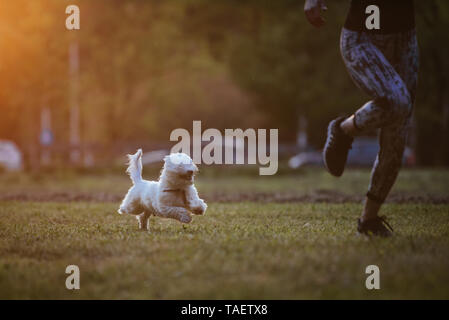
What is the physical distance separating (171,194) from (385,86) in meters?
2.47

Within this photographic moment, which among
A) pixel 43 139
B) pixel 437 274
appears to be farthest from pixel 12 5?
pixel 437 274

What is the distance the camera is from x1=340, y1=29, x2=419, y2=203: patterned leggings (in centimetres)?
514

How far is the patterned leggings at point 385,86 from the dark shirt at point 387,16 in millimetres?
52

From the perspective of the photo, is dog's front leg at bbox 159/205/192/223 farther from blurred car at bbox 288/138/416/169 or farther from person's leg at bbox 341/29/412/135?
blurred car at bbox 288/138/416/169

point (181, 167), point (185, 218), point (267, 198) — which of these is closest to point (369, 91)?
point (181, 167)

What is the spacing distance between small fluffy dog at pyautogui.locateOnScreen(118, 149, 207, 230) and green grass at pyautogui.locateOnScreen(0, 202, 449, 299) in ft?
0.72

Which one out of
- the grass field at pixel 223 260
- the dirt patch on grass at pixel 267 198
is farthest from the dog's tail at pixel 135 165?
the dirt patch on grass at pixel 267 198

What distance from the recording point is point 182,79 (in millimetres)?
49094

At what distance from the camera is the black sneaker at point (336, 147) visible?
221 inches

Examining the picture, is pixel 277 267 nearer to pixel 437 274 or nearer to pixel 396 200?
pixel 437 274

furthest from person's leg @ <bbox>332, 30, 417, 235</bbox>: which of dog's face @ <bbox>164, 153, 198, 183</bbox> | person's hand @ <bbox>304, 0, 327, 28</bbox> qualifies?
dog's face @ <bbox>164, 153, 198, 183</bbox>

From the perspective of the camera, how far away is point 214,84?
53.0 metres

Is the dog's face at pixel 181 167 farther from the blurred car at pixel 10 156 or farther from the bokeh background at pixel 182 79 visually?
the blurred car at pixel 10 156

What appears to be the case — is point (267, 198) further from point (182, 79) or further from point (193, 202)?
point (182, 79)
